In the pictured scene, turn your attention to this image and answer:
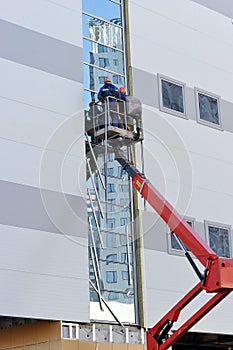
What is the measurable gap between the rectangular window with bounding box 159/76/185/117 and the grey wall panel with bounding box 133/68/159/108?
0.16 m

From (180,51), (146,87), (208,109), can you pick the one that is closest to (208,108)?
(208,109)

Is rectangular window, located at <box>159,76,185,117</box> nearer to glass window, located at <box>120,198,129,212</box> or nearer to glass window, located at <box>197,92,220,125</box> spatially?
glass window, located at <box>197,92,220,125</box>

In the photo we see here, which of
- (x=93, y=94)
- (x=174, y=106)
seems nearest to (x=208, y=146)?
(x=174, y=106)

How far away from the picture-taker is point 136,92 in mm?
14359

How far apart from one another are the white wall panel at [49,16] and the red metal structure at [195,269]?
3001mm

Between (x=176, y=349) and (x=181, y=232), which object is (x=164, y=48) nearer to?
(x=181, y=232)

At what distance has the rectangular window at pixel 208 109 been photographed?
15.7 m

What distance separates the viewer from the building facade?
1202cm

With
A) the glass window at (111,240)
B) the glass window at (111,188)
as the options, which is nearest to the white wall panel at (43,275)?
the glass window at (111,240)

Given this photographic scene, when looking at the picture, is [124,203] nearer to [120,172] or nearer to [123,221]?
[123,221]

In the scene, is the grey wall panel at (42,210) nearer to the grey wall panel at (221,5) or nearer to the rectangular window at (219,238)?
the rectangular window at (219,238)

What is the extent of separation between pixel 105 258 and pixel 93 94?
322 centimetres

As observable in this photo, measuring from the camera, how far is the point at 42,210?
12.2 meters

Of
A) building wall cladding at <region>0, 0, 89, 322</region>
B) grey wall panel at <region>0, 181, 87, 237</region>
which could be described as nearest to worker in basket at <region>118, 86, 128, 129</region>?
building wall cladding at <region>0, 0, 89, 322</region>
